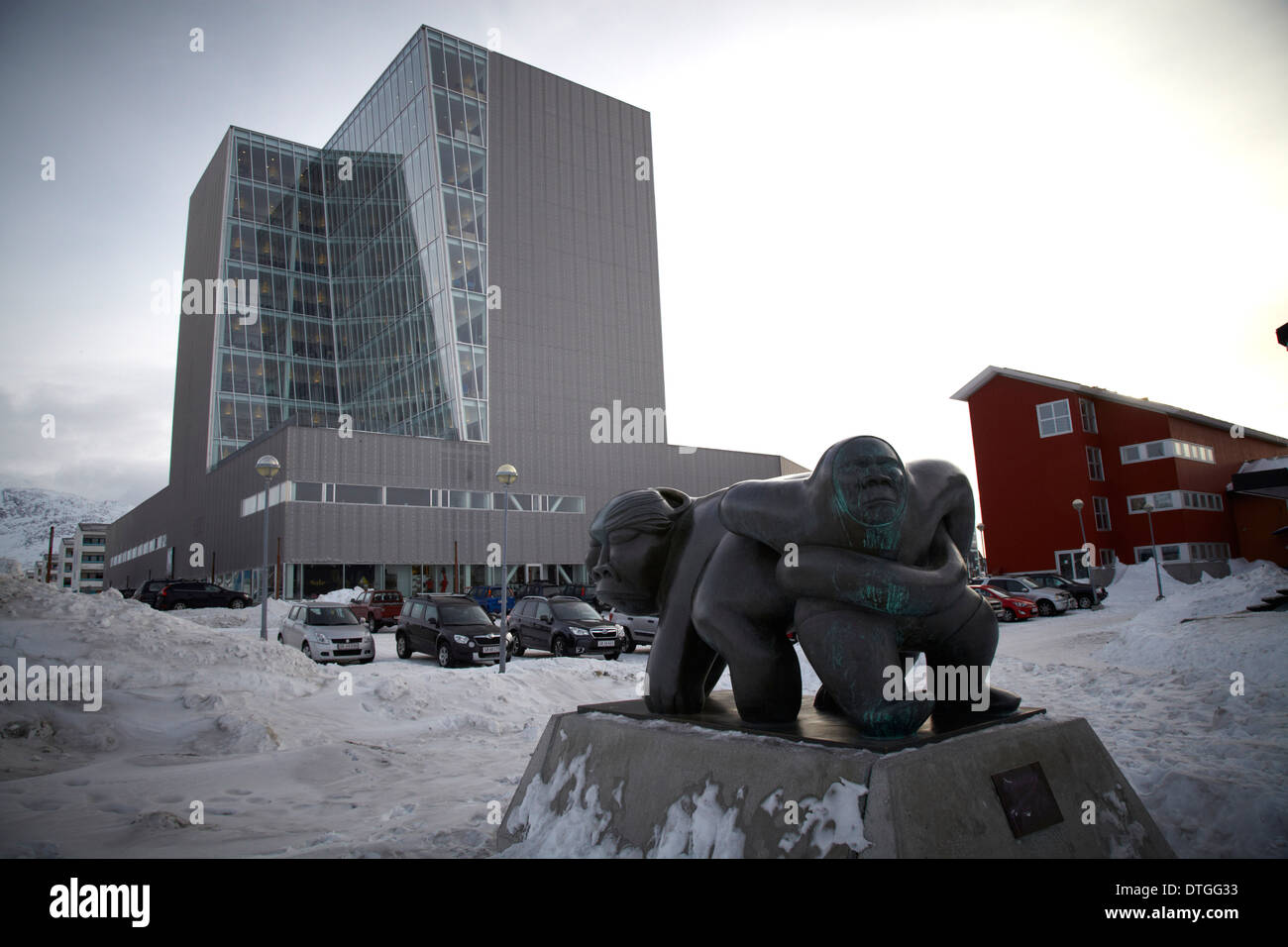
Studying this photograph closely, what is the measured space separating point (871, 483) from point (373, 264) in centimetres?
5322

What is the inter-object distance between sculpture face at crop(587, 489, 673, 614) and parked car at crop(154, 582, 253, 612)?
32822 mm

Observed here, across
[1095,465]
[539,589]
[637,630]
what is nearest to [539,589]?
[539,589]

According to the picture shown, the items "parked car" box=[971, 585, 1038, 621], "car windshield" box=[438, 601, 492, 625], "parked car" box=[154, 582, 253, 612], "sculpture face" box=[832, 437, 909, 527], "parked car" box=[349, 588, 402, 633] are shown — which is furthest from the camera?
"parked car" box=[154, 582, 253, 612]

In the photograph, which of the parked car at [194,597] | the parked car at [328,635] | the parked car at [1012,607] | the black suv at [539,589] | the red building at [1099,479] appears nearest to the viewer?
the parked car at [328,635]

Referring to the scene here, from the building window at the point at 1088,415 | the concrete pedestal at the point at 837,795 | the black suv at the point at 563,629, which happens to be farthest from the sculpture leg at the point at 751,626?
the building window at the point at 1088,415

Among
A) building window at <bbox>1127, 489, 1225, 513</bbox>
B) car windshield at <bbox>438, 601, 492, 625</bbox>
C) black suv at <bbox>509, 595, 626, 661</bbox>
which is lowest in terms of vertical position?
black suv at <bbox>509, 595, 626, 661</bbox>

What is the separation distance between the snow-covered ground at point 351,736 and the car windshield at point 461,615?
376cm

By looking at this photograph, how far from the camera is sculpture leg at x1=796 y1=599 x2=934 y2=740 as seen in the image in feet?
8.80

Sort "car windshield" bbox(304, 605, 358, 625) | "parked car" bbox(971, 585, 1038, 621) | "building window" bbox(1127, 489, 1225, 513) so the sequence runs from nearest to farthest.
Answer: "car windshield" bbox(304, 605, 358, 625), "parked car" bbox(971, 585, 1038, 621), "building window" bbox(1127, 489, 1225, 513)

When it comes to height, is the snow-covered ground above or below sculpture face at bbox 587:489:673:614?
below

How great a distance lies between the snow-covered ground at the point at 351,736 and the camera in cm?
388

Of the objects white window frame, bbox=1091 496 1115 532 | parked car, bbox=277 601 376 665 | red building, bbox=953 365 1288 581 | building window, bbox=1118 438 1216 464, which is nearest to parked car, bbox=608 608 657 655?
parked car, bbox=277 601 376 665

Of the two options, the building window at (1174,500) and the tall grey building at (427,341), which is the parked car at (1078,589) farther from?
the tall grey building at (427,341)

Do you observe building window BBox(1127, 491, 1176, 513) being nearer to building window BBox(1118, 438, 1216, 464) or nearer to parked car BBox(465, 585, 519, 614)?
building window BBox(1118, 438, 1216, 464)
